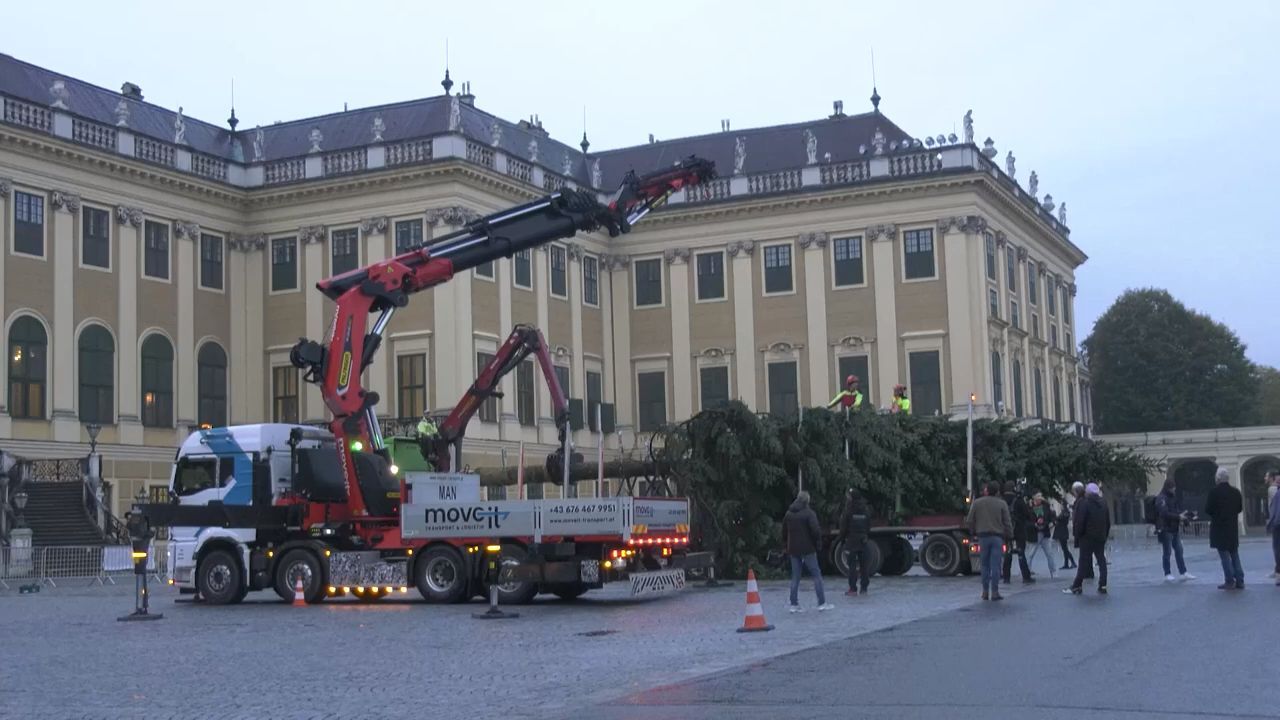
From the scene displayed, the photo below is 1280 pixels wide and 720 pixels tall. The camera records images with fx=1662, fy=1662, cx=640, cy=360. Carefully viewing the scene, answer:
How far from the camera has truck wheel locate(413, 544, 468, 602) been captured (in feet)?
82.9

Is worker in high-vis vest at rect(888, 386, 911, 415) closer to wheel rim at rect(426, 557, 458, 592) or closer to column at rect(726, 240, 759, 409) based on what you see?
wheel rim at rect(426, 557, 458, 592)

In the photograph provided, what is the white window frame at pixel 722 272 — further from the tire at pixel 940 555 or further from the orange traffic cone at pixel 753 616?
the orange traffic cone at pixel 753 616

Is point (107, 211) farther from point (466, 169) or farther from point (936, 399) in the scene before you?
point (936, 399)

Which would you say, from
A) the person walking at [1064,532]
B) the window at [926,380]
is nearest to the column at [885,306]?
the window at [926,380]

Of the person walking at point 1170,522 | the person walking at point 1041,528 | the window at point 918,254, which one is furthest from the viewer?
the window at point 918,254

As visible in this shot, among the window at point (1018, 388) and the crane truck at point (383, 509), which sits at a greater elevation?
the window at point (1018, 388)

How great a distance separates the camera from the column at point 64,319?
4656cm

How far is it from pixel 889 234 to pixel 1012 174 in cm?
981

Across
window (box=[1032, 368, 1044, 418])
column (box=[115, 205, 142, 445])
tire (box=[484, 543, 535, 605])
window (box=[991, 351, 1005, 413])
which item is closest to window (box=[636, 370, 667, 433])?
window (box=[991, 351, 1005, 413])

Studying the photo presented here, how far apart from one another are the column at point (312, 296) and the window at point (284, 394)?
409 millimetres

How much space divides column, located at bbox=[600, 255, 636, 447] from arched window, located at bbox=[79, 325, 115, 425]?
18.8m

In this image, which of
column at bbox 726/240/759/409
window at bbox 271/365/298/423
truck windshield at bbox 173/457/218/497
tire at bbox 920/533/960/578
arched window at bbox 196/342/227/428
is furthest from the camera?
column at bbox 726/240/759/409

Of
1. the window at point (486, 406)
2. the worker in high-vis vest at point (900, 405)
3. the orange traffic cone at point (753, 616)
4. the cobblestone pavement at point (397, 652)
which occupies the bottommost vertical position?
the cobblestone pavement at point (397, 652)

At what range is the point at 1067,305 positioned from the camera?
233 ft
